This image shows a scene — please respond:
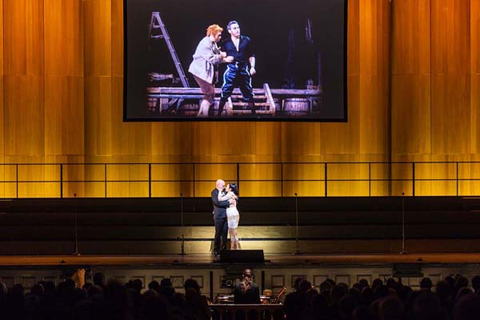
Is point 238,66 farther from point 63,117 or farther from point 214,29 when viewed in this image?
point 63,117

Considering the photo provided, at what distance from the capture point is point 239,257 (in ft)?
51.4

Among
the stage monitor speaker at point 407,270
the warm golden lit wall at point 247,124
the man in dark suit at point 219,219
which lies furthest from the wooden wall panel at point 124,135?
the stage monitor speaker at point 407,270

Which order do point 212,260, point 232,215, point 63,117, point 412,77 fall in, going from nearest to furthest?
1. point 212,260
2. point 232,215
3. point 63,117
4. point 412,77

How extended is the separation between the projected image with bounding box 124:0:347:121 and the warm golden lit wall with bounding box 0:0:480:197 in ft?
2.99

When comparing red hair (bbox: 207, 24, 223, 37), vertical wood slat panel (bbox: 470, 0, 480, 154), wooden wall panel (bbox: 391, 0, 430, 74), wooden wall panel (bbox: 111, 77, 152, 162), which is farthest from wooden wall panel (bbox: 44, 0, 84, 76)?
vertical wood slat panel (bbox: 470, 0, 480, 154)

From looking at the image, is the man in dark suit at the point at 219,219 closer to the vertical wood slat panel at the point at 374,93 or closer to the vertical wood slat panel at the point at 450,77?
the vertical wood slat panel at the point at 374,93

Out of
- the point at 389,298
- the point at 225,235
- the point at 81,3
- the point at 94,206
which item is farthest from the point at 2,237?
the point at 389,298

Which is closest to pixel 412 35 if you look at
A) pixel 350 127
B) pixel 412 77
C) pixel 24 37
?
pixel 412 77

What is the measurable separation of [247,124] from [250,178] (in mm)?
1283

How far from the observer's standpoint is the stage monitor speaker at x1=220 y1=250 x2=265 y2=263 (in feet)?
51.3

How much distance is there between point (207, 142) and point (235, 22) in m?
2.87

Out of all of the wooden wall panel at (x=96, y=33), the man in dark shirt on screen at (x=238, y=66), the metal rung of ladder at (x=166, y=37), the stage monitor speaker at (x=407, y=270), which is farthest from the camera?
the wooden wall panel at (x=96, y=33)

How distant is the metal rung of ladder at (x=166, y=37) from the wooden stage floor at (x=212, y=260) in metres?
4.89

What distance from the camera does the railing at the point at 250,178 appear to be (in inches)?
830
